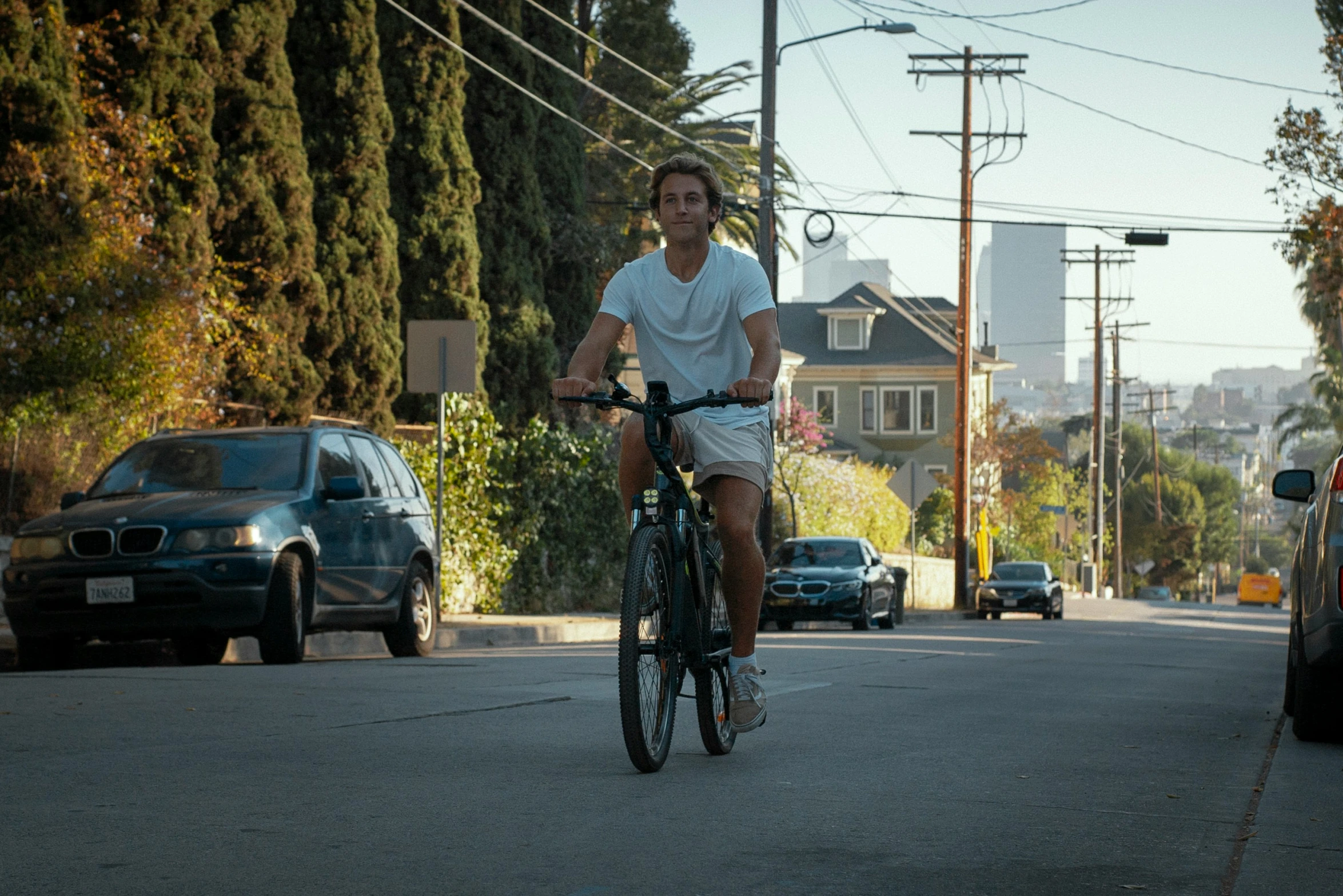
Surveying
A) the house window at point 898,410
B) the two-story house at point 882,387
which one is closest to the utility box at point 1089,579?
the two-story house at point 882,387

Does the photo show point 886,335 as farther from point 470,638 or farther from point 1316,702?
point 1316,702

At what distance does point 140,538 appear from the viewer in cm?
1095

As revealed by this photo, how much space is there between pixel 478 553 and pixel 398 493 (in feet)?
24.2

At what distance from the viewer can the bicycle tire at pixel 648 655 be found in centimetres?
543

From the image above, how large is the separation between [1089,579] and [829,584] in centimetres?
5240

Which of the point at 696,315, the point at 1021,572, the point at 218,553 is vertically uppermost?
the point at 696,315

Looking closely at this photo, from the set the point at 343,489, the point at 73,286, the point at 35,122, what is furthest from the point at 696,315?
the point at 35,122

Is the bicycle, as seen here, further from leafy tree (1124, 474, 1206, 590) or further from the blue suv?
leafy tree (1124, 474, 1206, 590)

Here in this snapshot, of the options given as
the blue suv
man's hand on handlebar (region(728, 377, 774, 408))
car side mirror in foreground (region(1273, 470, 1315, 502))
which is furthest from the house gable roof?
man's hand on handlebar (region(728, 377, 774, 408))

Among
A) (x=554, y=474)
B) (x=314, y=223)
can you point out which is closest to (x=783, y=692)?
(x=314, y=223)

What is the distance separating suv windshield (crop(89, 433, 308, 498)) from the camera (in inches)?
466

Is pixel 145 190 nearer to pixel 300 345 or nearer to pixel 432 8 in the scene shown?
pixel 300 345

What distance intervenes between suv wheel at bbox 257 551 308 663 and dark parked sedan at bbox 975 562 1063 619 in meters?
28.0

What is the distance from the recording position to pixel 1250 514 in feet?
609
